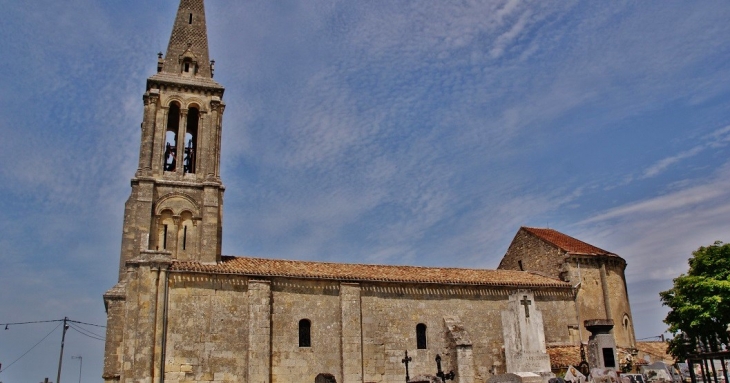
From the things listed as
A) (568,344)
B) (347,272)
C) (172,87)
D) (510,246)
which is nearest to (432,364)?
(347,272)

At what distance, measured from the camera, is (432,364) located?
27859 mm

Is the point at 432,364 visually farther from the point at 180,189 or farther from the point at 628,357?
the point at 180,189

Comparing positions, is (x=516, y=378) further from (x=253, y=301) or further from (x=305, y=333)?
(x=253, y=301)

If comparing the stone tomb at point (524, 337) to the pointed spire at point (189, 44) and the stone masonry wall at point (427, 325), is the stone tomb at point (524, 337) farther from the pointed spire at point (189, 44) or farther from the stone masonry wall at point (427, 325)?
the pointed spire at point (189, 44)

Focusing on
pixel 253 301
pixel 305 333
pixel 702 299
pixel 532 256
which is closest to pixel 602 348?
pixel 702 299

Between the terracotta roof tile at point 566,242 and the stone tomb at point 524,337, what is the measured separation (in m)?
12.0

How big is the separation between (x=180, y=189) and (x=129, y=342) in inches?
281

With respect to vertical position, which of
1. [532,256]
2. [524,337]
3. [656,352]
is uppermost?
[532,256]

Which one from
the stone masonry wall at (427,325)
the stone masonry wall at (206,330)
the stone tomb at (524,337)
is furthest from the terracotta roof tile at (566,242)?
the stone masonry wall at (206,330)

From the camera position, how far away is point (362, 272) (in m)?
28.8

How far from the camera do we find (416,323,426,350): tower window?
28.0m

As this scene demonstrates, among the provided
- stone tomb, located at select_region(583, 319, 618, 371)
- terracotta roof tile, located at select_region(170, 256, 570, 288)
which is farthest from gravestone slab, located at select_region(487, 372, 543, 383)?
terracotta roof tile, located at select_region(170, 256, 570, 288)

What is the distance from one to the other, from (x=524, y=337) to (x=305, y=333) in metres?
9.36

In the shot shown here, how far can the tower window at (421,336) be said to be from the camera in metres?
28.0
